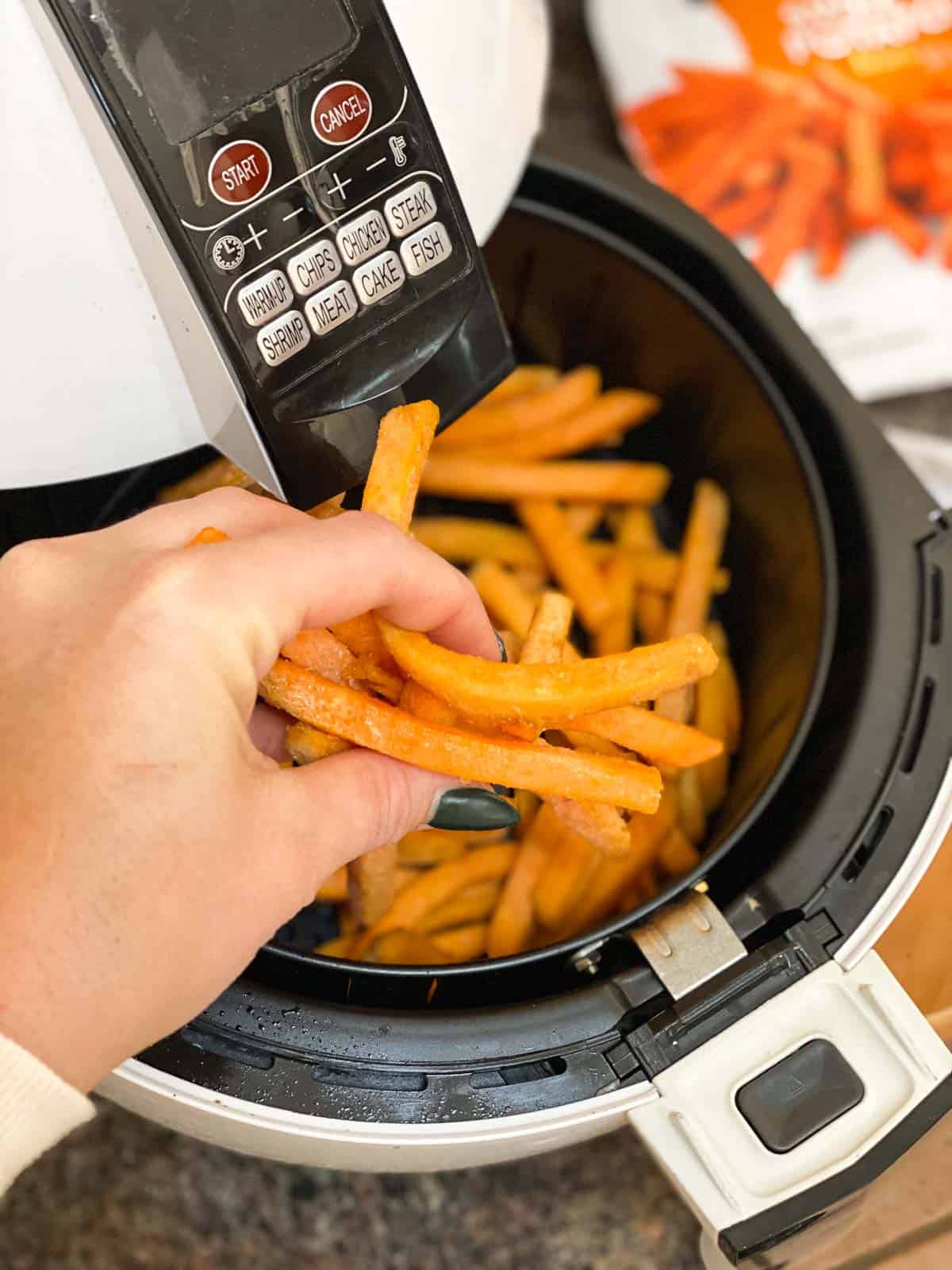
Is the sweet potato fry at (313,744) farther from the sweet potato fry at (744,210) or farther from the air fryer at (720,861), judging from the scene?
the sweet potato fry at (744,210)

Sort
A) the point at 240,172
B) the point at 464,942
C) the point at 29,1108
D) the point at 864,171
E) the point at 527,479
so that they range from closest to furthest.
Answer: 1. the point at 29,1108
2. the point at 240,172
3. the point at 464,942
4. the point at 527,479
5. the point at 864,171

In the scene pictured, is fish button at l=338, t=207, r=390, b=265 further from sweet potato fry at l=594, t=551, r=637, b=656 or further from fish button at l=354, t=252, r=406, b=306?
sweet potato fry at l=594, t=551, r=637, b=656

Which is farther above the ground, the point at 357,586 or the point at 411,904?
the point at 357,586

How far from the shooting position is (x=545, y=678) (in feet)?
2.05

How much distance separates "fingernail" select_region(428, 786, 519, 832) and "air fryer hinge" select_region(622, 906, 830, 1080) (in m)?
0.15

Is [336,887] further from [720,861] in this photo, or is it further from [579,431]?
[579,431]

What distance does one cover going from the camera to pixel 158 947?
0.52m

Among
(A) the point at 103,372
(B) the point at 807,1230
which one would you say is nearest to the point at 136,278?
(A) the point at 103,372

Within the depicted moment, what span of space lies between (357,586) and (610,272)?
2.02ft

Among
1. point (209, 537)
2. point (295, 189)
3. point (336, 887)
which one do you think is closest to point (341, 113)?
point (295, 189)

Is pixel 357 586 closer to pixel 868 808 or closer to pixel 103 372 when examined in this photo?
pixel 103 372

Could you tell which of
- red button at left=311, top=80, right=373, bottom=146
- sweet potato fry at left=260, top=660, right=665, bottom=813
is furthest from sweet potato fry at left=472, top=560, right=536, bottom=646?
red button at left=311, top=80, right=373, bottom=146

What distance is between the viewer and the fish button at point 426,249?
0.69m

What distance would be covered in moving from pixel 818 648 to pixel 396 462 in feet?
1.39
